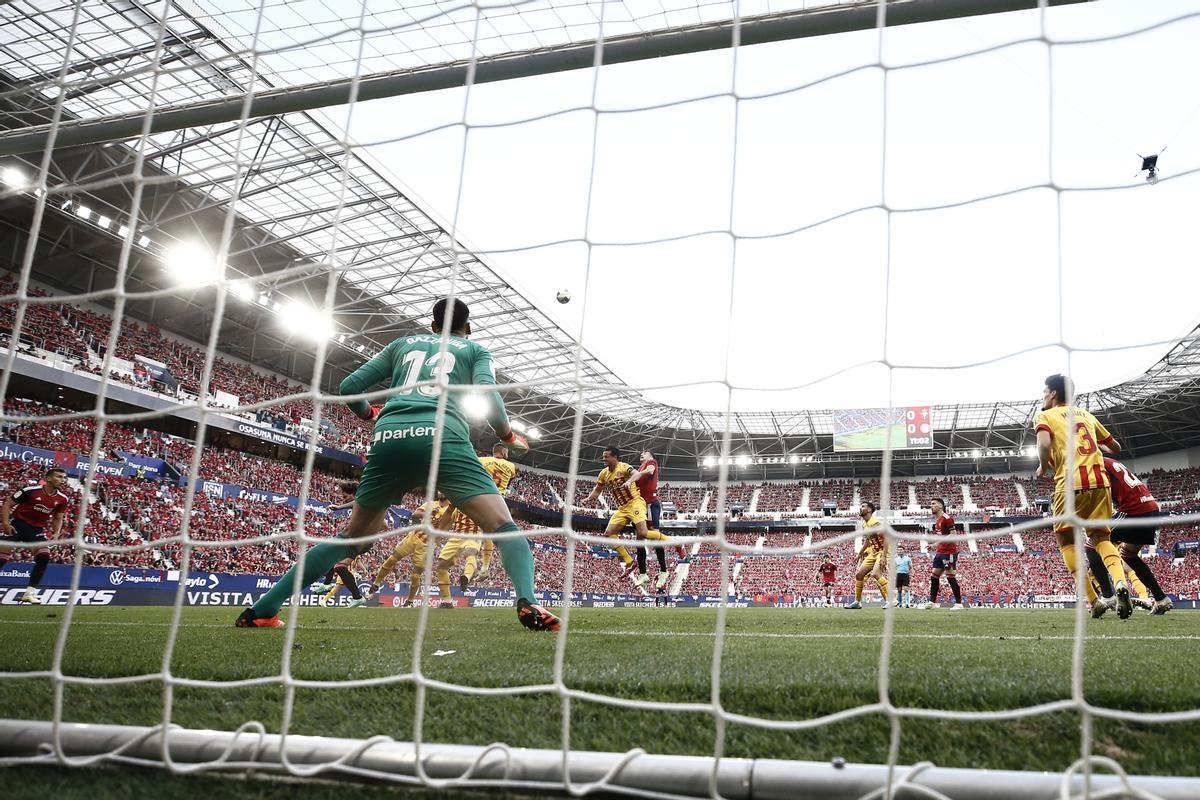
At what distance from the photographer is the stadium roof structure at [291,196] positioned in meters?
3.45

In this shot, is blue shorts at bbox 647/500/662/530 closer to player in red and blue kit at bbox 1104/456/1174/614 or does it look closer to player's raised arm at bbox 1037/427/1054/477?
player in red and blue kit at bbox 1104/456/1174/614

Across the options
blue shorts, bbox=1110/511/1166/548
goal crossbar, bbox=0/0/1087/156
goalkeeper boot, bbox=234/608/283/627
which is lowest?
goalkeeper boot, bbox=234/608/283/627

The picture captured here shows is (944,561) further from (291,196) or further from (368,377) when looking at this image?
(291,196)

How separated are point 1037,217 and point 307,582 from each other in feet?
12.1

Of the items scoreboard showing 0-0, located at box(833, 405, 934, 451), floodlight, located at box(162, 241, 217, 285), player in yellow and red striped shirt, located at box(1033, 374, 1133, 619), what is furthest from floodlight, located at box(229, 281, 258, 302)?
scoreboard showing 0-0, located at box(833, 405, 934, 451)

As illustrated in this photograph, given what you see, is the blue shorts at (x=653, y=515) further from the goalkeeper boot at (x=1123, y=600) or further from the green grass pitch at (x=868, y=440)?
the green grass pitch at (x=868, y=440)

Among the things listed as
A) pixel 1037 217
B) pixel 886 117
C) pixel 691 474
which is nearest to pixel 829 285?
pixel 1037 217

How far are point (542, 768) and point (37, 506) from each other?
33.6 feet

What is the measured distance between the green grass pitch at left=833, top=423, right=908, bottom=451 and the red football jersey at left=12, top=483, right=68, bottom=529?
33229mm

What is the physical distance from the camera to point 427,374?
12.5 ft

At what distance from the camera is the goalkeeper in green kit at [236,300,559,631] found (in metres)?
3.61

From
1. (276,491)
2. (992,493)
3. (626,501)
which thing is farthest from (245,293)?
(992,493)

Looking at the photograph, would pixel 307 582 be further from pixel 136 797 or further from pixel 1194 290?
pixel 1194 290

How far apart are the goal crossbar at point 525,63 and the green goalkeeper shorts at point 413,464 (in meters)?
1.53
